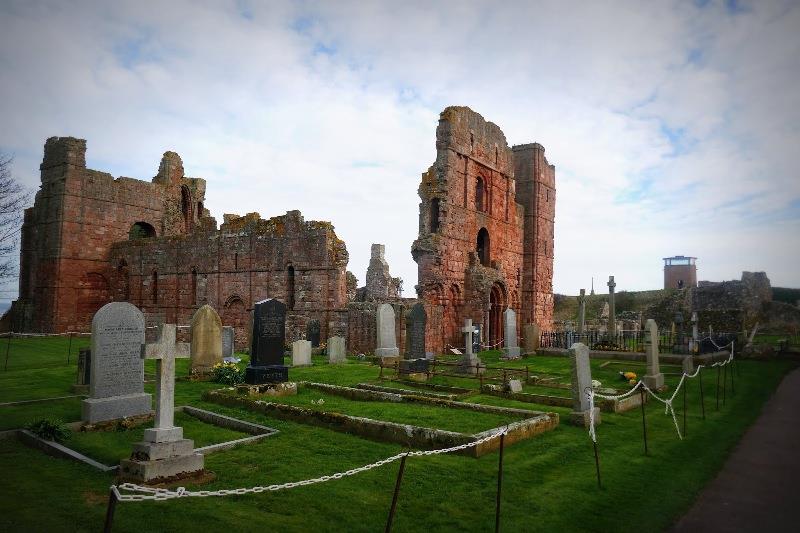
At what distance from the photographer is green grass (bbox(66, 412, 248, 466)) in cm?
704

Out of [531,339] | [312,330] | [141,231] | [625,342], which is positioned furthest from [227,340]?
[141,231]

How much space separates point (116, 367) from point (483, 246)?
21.3m

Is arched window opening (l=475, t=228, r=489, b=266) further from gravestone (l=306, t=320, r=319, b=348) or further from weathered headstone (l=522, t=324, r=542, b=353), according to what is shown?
gravestone (l=306, t=320, r=319, b=348)

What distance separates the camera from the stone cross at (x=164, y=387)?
6.04m

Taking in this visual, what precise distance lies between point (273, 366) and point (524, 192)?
76.3ft

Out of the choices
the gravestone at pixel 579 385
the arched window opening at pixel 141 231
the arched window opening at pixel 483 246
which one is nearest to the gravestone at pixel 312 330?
the arched window opening at pixel 483 246

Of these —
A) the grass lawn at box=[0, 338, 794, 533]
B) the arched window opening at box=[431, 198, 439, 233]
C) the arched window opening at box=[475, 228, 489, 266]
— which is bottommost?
the grass lawn at box=[0, 338, 794, 533]

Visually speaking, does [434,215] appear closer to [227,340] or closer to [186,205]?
Result: [227,340]

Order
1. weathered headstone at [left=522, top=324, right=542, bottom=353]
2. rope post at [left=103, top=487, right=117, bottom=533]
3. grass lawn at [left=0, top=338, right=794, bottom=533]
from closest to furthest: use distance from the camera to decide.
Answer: rope post at [left=103, top=487, right=117, bottom=533] < grass lawn at [left=0, top=338, right=794, bottom=533] < weathered headstone at [left=522, top=324, right=542, bottom=353]

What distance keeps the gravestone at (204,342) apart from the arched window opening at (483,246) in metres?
15.9

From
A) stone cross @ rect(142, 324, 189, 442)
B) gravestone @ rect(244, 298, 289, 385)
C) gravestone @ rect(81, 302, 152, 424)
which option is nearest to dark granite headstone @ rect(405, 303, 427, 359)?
gravestone @ rect(244, 298, 289, 385)

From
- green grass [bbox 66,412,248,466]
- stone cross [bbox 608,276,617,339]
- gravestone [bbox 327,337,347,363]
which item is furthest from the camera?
stone cross [bbox 608,276,617,339]

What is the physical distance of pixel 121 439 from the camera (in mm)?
7879

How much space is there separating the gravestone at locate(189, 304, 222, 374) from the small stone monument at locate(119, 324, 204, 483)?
26.2 ft
